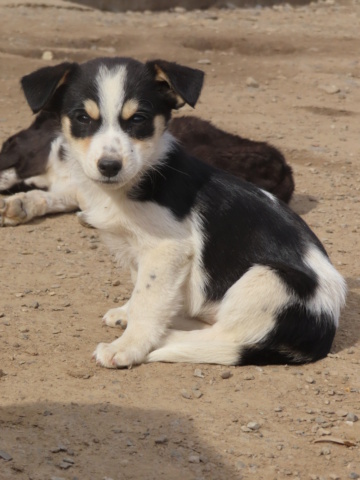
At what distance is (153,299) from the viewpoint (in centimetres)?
507

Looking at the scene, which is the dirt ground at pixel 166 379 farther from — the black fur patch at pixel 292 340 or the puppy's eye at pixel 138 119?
the puppy's eye at pixel 138 119

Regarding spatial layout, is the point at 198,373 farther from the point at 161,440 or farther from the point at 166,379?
the point at 161,440

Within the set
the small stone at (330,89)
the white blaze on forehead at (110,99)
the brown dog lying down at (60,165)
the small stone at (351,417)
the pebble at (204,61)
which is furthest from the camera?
the pebble at (204,61)

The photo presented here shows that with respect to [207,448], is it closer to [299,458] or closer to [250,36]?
[299,458]

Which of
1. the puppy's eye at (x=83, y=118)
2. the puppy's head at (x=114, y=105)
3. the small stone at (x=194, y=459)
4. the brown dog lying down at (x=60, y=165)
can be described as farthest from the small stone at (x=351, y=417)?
the brown dog lying down at (x=60, y=165)

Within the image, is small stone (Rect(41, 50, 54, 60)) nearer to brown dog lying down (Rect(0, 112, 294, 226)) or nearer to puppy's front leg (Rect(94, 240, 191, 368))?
brown dog lying down (Rect(0, 112, 294, 226))

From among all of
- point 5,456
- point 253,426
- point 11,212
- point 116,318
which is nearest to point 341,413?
point 253,426

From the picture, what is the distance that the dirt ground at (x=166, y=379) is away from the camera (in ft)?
13.6

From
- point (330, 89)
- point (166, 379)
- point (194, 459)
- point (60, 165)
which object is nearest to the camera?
point (194, 459)

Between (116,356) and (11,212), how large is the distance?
8.70 ft

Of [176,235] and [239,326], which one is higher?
[176,235]

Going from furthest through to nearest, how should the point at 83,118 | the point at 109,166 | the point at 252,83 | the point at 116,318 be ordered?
1. the point at 252,83
2. the point at 116,318
3. the point at 83,118
4. the point at 109,166

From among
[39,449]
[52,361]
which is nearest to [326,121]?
[52,361]

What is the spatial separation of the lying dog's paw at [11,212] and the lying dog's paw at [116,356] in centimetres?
252
